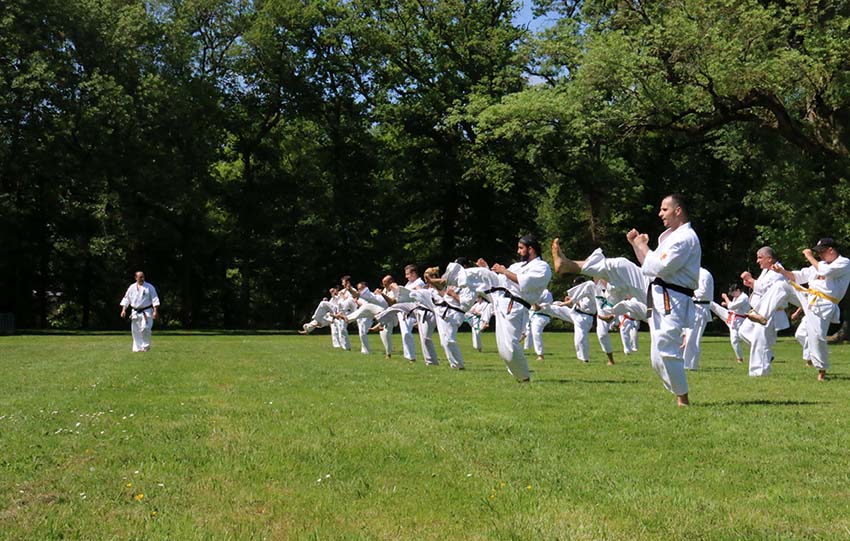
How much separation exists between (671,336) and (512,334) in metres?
3.62

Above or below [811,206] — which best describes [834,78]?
above

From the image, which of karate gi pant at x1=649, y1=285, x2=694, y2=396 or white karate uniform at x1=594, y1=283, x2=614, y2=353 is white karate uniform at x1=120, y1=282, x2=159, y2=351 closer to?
white karate uniform at x1=594, y1=283, x2=614, y2=353

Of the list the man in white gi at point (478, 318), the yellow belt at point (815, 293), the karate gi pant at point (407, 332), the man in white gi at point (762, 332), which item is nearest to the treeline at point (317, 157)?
the man in white gi at point (478, 318)

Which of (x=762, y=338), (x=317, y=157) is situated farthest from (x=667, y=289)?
(x=317, y=157)

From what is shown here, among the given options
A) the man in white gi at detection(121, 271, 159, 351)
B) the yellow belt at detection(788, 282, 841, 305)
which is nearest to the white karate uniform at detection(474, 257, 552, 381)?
the yellow belt at detection(788, 282, 841, 305)

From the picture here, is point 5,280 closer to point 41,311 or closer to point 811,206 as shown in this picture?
point 41,311

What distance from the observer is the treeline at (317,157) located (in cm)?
4097

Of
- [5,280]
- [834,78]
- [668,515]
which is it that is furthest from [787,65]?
[5,280]

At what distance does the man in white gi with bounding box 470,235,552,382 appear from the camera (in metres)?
13.6

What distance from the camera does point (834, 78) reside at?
30.3 meters

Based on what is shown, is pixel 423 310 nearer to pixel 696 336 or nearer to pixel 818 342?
pixel 696 336

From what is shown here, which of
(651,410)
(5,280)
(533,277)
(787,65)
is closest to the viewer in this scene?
(651,410)

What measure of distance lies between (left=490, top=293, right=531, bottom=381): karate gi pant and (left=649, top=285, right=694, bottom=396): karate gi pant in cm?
337

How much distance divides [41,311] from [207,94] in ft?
51.1
